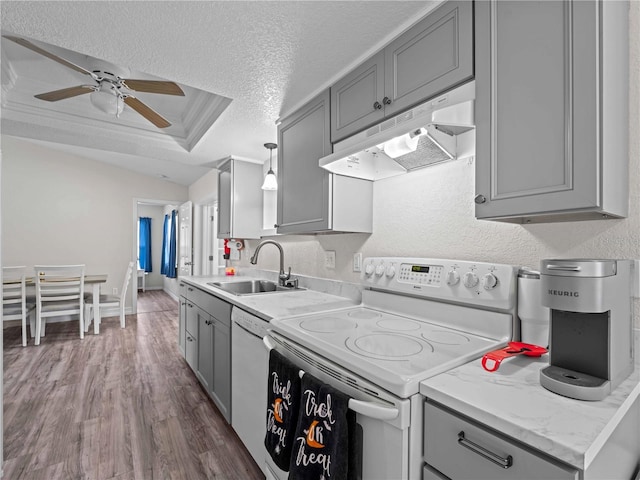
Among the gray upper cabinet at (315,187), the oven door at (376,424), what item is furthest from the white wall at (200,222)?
the oven door at (376,424)

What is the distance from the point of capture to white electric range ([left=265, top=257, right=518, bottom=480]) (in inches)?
33.1

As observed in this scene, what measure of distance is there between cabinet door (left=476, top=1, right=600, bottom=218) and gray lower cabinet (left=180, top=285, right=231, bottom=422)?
1.64m

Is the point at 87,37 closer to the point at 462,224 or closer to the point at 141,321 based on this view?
the point at 462,224

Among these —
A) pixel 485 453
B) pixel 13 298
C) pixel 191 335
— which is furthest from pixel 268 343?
pixel 13 298

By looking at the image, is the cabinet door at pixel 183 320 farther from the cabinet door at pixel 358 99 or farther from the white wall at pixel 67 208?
the white wall at pixel 67 208

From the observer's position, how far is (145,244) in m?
8.23

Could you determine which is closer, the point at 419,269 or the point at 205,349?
the point at 419,269

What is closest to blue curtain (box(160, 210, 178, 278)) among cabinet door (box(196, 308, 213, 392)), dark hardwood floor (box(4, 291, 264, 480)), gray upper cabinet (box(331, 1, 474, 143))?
dark hardwood floor (box(4, 291, 264, 480))

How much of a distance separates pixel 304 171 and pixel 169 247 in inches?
257

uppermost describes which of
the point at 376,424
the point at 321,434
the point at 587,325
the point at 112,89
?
the point at 112,89

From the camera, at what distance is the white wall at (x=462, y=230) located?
96 centimetres

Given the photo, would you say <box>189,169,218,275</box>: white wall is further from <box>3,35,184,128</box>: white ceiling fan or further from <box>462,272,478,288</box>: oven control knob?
<box>462,272,478,288</box>: oven control knob

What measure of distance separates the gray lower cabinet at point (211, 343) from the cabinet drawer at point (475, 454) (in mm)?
1438

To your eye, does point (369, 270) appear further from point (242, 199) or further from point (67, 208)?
point (67, 208)
